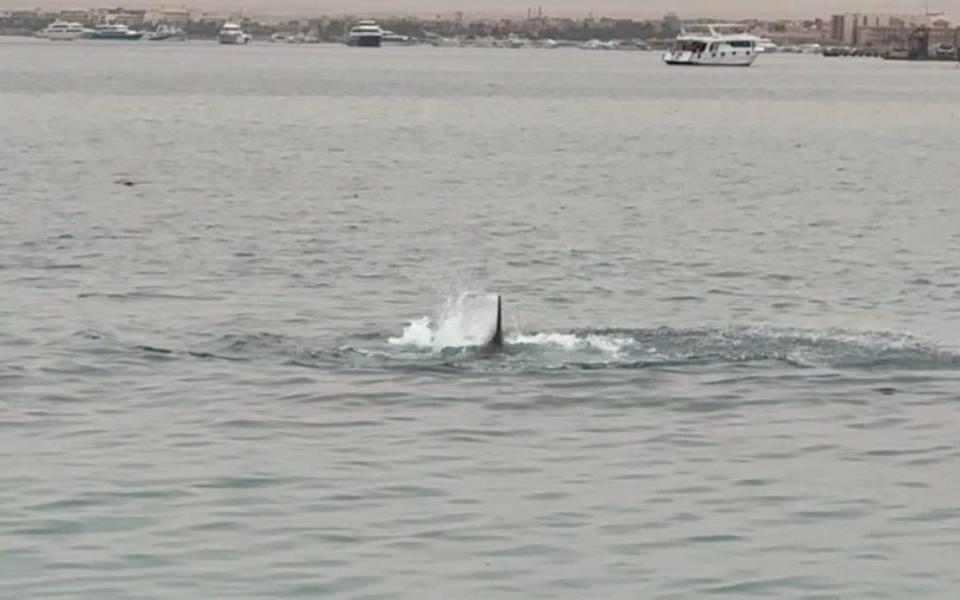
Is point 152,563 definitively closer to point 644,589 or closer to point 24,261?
point 644,589

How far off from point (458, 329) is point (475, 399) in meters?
4.47

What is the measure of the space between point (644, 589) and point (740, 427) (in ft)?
20.3

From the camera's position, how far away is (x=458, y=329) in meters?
27.8

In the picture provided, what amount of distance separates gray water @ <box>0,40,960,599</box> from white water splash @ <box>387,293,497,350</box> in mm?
216

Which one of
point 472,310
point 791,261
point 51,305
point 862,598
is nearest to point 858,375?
point 472,310

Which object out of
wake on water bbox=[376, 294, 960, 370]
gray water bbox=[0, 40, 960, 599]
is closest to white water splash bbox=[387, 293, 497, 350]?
wake on water bbox=[376, 294, 960, 370]

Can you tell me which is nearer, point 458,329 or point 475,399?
point 475,399

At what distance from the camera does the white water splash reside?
2723 cm

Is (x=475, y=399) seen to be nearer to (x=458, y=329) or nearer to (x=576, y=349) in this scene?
(x=576, y=349)

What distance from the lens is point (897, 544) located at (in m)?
17.7

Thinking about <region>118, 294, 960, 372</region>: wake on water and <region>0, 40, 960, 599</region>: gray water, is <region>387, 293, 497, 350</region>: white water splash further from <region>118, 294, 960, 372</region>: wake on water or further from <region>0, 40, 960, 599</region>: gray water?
<region>0, 40, 960, 599</region>: gray water

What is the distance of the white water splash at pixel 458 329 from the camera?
27.2 metres

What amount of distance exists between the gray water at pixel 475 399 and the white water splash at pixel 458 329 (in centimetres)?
22

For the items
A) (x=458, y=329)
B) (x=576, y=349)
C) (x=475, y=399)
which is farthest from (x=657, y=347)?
(x=475, y=399)
